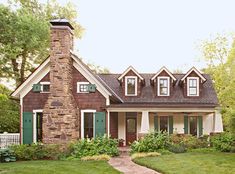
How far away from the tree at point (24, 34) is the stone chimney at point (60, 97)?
30.6 feet

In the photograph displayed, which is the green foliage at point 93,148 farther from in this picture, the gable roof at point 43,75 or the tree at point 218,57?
the tree at point 218,57

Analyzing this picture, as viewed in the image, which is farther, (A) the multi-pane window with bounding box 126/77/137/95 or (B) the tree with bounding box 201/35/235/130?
(B) the tree with bounding box 201/35/235/130

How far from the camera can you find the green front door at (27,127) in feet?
71.1

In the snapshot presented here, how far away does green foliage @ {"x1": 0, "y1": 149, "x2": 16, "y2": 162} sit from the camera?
1798 cm

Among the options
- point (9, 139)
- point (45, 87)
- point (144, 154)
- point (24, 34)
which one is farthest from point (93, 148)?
point (24, 34)

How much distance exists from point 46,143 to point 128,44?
60.5 ft

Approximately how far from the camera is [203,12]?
78.8 feet

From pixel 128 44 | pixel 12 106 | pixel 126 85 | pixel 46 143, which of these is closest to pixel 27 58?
pixel 12 106

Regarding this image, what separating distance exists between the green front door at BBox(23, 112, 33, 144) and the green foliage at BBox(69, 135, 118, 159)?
359cm

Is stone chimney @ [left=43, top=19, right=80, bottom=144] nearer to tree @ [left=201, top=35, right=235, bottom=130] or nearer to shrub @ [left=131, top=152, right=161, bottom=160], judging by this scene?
shrub @ [left=131, top=152, right=161, bottom=160]

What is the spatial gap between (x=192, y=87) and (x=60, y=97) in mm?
9636

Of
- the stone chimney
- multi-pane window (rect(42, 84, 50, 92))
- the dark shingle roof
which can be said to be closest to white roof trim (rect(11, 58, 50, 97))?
multi-pane window (rect(42, 84, 50, 92))

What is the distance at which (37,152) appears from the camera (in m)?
18.8

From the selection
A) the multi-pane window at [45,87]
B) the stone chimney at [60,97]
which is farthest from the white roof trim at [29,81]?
the stone chimney at [60,97]
